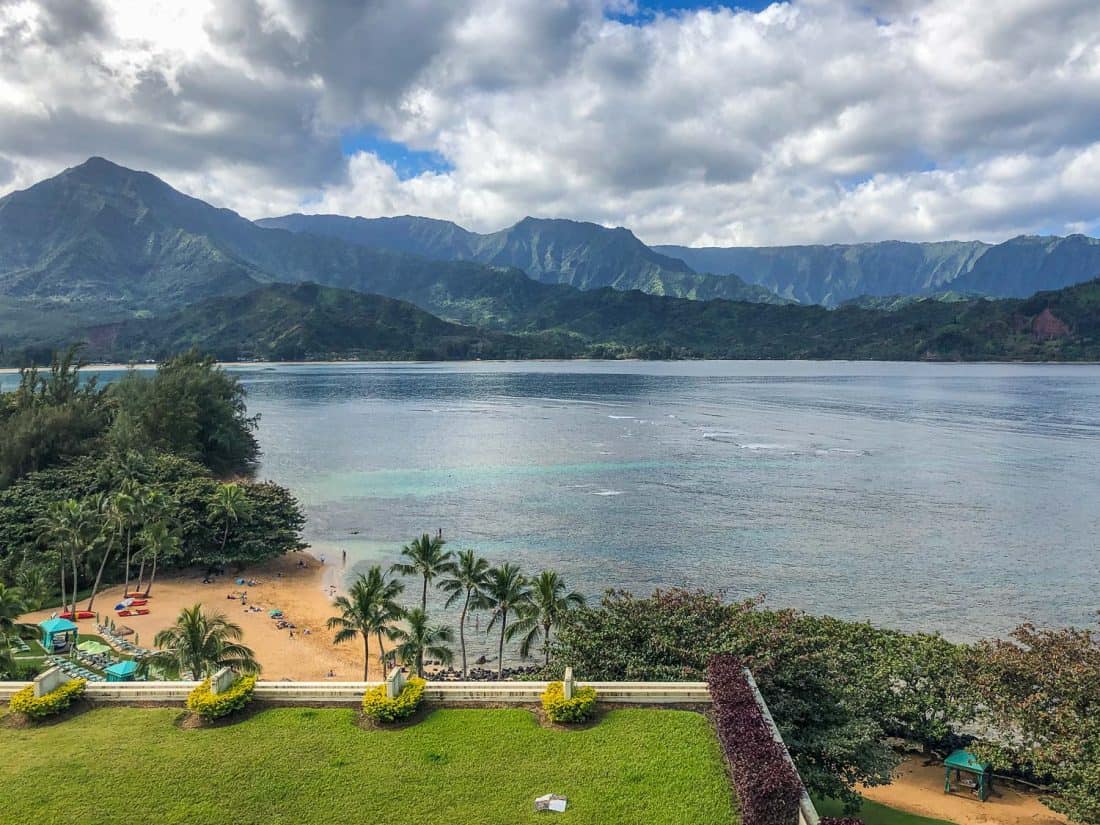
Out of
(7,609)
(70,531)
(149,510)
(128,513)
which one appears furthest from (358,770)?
(149,510)

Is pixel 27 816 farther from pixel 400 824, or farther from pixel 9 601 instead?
pixel 9 601

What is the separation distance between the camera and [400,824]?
1922 cm

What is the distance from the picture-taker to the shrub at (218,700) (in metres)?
23.9

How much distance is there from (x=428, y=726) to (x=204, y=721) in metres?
7.90

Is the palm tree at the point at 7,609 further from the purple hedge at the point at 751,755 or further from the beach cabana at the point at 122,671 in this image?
the purple hedge at the point at 751,755

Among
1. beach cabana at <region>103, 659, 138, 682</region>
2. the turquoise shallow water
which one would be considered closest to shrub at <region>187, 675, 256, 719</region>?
beach cabana at <region>103, 659, 138, 682</region>

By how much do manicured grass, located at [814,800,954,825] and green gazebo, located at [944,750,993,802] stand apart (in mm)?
3986

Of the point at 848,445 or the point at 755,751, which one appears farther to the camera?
the point at 848,445

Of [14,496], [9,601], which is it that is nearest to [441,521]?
[14,496]

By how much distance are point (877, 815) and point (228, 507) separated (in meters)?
57.4

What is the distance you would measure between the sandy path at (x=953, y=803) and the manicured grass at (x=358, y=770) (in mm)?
13408

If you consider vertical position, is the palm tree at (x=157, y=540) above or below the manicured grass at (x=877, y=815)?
above

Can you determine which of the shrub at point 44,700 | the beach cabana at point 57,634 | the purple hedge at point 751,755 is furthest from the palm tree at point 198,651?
the purple hedge at point 751,755

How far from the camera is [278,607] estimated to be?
59500 millimetres
